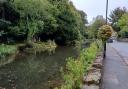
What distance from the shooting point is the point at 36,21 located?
49.9 metres

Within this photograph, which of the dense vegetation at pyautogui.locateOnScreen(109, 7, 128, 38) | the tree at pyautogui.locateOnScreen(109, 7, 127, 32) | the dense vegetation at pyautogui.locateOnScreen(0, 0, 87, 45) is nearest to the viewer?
the dense vegetation at pyautogui.locateOnScreen(0, 0, 87, 45)

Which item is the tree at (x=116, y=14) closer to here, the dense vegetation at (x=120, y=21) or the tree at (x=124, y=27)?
the dense vegetation at (x=120, y=21)

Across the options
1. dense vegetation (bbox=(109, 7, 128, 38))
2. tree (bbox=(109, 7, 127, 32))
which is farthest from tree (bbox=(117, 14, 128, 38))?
tree (bbox=(109, 7, 127, 32))

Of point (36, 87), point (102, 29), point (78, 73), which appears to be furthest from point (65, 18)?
point (78, 73)

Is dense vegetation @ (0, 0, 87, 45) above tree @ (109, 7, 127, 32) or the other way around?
the other way around

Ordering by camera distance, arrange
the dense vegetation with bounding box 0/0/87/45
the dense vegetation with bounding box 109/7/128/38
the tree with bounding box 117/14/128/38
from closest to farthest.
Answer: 1. the dense vegetation with bounding box 0/0/87/45
2. the tree with bounding box 117/14/128/38
3. the dense vegetation with bounding box 109/7/128/38

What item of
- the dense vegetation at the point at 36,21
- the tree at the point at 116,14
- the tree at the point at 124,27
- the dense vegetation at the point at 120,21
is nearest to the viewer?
the dense vegetation at the point at 36,21

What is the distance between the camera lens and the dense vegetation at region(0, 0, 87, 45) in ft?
143

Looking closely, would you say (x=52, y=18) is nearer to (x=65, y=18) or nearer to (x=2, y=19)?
(x=65, y=18)

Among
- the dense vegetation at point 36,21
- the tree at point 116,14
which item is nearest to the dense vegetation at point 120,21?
the tree at point 116,14

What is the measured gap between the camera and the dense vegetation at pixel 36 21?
143 feet

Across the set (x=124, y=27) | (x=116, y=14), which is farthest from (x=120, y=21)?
(x=116, y=14)

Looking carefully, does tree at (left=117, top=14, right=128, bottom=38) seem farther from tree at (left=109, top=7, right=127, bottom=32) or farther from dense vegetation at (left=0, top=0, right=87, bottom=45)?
dense vegetation at (left=0, top=0, right=87, bottom=45)

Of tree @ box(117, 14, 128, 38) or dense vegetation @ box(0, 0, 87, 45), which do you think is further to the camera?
tree @ box(117, 14, 128, 38)
